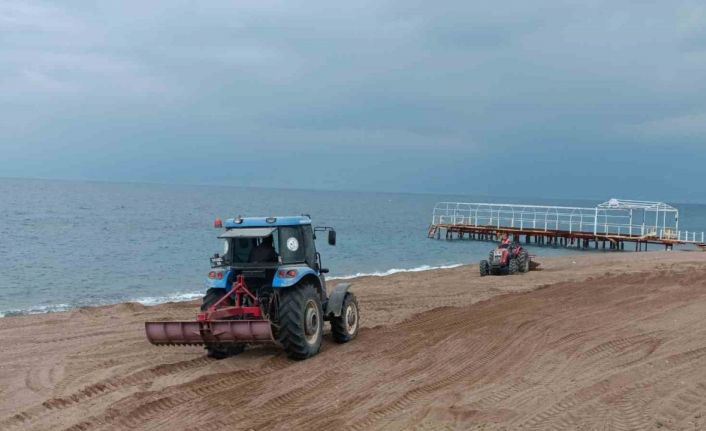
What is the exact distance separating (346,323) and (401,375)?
7.44 ft

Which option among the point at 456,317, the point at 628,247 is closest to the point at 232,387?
the point at 456,317

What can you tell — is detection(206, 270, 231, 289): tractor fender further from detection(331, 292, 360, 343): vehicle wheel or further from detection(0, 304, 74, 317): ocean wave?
detection(0, 304, 74, 317): ocean wave

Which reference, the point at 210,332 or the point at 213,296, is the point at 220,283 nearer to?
the point at 213,296

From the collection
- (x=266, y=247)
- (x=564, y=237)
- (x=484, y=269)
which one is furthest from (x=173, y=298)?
(x=564, y=237)

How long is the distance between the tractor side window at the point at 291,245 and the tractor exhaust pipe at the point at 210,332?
1391 mm

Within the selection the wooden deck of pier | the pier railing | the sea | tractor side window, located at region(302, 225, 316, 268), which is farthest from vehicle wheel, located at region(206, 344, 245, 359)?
the pier railing

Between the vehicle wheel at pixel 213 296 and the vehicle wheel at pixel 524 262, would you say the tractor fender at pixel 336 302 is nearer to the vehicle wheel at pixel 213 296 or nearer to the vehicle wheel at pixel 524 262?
the vehicle wheel at pixel 213 296

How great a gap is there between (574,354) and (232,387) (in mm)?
5266

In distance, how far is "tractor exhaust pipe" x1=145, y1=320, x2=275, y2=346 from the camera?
9.30m

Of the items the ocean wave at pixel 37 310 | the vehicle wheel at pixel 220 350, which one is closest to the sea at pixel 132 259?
the ocean wave at pixel 37 310

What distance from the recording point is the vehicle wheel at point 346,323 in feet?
36.8

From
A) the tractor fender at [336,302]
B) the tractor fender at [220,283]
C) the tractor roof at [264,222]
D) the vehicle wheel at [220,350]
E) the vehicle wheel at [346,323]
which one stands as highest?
the tractor roof at [264,222]

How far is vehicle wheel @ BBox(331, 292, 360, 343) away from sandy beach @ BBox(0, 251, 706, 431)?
228 mm

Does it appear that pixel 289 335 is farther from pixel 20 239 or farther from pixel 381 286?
pixel 20 239
